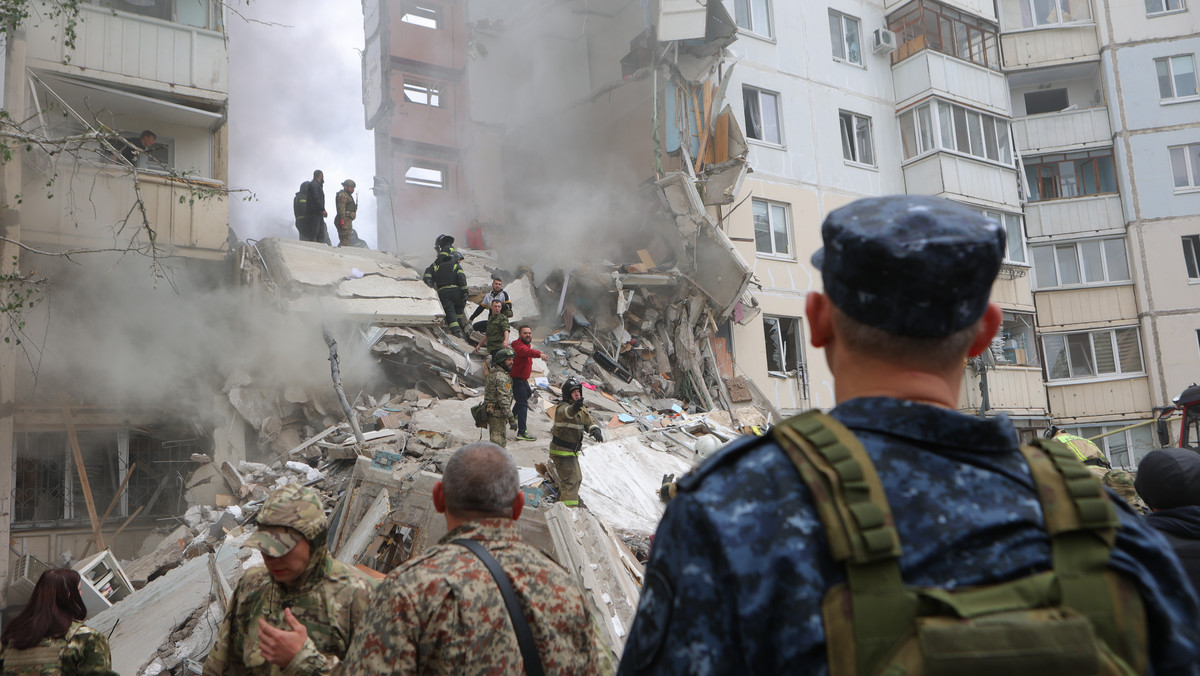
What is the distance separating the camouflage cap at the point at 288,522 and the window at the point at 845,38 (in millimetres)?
20550

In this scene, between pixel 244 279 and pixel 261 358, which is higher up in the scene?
pixel 244 279

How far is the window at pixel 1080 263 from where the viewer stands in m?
22.3

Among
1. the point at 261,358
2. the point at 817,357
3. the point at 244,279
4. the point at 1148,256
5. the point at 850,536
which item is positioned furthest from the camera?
the point at 1148,256

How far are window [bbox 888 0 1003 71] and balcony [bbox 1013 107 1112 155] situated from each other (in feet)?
7.58

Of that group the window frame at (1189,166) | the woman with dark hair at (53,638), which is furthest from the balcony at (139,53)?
the window frame at (1189,166)

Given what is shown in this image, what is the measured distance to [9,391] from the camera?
10.2 m

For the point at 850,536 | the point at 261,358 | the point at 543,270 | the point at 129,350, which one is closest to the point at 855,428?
the point at 850,536

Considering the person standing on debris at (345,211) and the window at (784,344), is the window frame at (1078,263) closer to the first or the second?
the window at (784,344)

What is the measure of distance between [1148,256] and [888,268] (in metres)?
25.6

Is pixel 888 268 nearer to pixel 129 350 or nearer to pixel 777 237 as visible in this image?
pixel 129 350

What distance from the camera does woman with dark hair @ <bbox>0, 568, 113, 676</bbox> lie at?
134 inches

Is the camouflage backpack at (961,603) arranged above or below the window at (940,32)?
below

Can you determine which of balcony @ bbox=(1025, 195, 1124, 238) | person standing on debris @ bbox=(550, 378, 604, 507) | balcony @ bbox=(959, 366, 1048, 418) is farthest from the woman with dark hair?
balcony @ bbox=(1025, 195, 1124, 238)

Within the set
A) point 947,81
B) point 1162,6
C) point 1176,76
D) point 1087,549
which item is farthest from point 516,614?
point 1162,6
